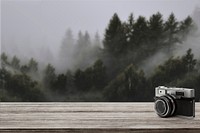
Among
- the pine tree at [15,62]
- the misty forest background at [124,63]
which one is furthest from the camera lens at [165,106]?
the pine tree at [15,62]

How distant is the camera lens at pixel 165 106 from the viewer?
1.11 metres

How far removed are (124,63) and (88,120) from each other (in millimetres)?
1116

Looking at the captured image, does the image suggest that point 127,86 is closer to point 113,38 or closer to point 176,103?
point 113,38

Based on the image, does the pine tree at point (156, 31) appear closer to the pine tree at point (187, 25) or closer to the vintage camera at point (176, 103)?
the pine tree at point (187, 25)

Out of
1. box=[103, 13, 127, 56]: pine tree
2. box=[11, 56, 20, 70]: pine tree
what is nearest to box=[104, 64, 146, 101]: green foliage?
box=[103, 13, 127, 56]: pine tree

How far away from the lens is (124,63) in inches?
85.4

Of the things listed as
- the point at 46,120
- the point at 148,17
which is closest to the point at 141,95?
the point at 148,17

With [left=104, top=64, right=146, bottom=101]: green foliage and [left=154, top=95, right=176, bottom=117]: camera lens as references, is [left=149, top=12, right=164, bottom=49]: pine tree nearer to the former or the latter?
[left=104, top=64, right=146, bottom=101]: green foliage

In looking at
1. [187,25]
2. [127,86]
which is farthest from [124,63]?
[187,25]

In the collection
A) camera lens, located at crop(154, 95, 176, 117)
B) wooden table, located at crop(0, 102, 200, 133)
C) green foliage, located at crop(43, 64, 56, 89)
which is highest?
green foliage, located at crop(43, 64, 56, 89)

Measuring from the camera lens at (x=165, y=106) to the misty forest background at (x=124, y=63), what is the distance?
1030 mm

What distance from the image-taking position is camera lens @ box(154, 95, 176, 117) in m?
1.11

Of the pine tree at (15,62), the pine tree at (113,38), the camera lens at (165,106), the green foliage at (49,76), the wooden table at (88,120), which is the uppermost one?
the pine tree at (113,38)

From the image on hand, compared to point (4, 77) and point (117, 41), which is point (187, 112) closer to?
point (117, 41)
